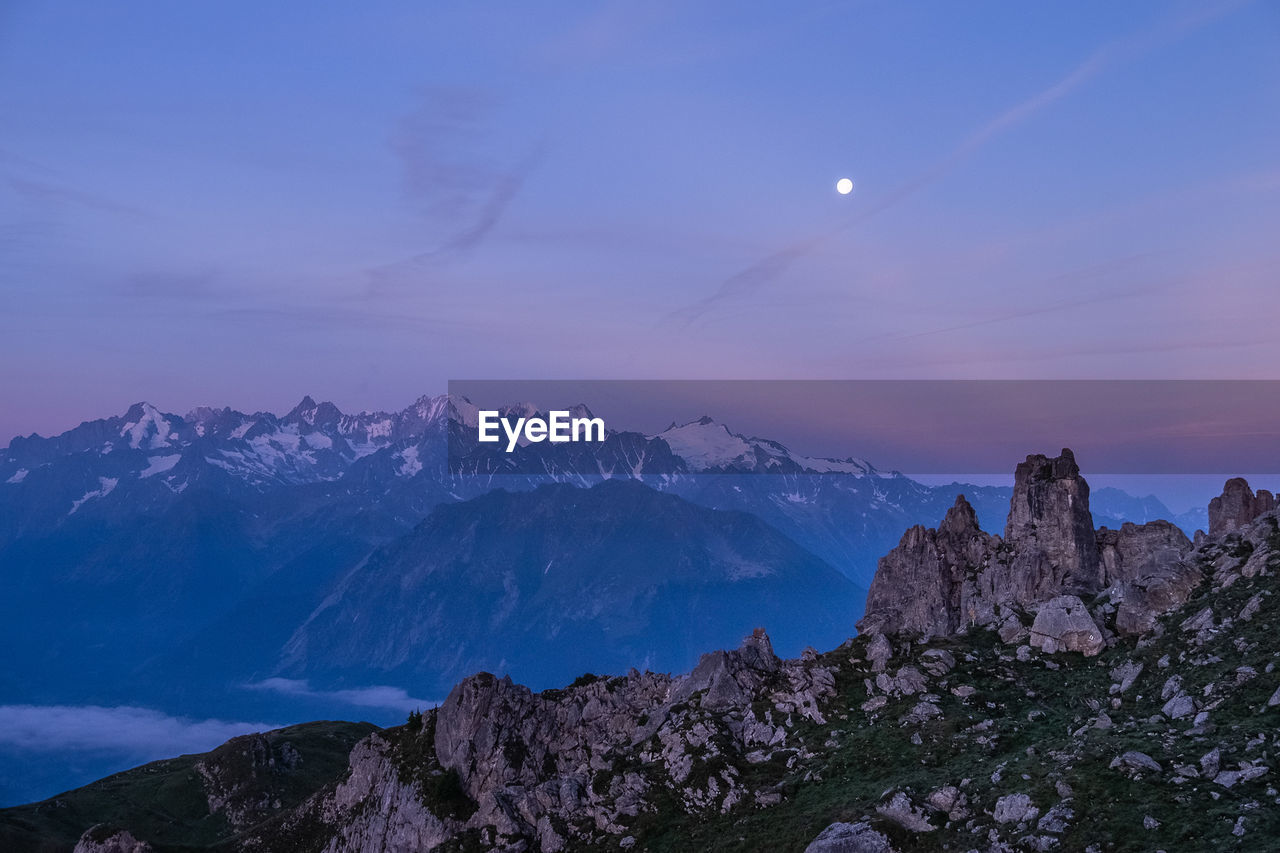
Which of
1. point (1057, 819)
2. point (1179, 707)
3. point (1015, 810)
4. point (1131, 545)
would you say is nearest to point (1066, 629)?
point (1179, 707)

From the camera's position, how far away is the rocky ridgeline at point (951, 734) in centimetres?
6731

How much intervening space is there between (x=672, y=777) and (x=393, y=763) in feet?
189

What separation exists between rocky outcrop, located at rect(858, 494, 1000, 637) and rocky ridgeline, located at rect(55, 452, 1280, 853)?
1223 mm

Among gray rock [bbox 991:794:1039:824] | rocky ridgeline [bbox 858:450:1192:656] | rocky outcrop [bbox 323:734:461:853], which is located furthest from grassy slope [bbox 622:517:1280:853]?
rocky outcrop [bbox 323:734:461:853]

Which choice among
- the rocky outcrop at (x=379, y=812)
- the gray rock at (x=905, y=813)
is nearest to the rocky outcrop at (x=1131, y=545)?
the gray rock at (x=905, y=813)

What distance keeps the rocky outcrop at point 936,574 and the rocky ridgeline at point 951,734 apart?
1223 millimetres

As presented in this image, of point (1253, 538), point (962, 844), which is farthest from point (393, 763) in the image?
point (1253, 538)

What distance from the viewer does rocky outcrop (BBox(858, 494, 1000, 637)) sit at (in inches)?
6176

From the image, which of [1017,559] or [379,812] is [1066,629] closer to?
[1017,559]

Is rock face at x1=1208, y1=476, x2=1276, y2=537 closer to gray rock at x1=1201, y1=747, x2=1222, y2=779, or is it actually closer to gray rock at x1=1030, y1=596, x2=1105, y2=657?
gray rock at x1=1030, y1=596, x2=1105, y2=657

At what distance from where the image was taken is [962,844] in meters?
67.4

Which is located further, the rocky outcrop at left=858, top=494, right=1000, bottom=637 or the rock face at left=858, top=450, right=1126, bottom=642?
the rocky outcrop at left=858, top=494, right=1000, bottom=637

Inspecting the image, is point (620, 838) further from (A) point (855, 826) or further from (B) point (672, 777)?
(A) point (855, 826)

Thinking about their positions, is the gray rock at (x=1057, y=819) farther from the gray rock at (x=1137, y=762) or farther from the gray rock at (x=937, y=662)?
the gray rock at (x=937, y=662)
